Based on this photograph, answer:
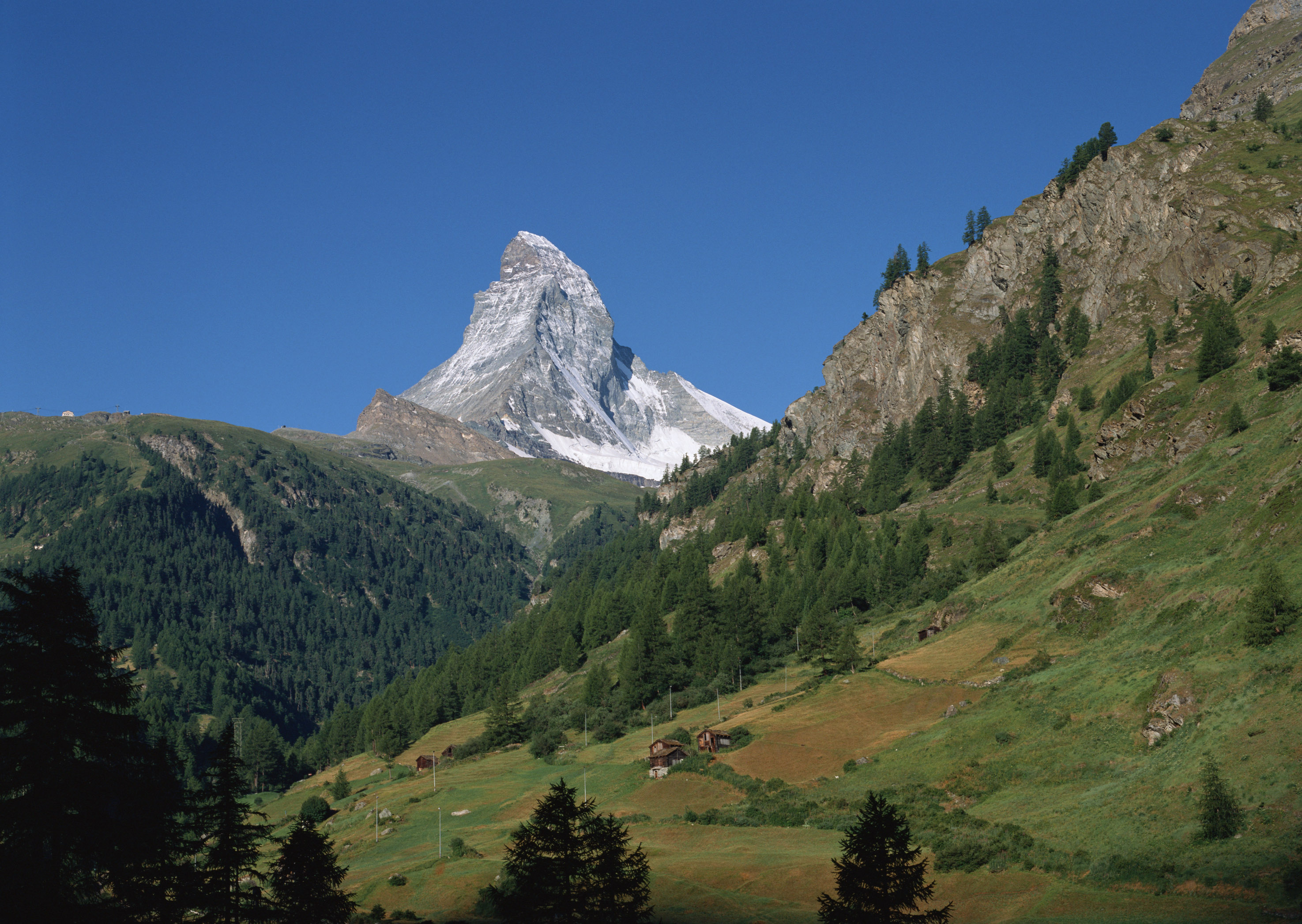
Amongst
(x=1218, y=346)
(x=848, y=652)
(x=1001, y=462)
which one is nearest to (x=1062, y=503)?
(x=1218, y=346)

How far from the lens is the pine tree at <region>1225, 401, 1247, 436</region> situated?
117625 millimetres

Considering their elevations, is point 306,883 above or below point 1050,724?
below

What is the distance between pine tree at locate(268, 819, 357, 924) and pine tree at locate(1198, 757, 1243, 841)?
45.3 meters

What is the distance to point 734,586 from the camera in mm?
176375

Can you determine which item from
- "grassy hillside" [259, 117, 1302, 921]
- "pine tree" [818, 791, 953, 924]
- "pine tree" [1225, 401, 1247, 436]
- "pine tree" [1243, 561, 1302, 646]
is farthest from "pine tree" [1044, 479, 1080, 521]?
"pine tree" [818, 791, 953, 924]

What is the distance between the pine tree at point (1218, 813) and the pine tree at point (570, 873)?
32.8 meters

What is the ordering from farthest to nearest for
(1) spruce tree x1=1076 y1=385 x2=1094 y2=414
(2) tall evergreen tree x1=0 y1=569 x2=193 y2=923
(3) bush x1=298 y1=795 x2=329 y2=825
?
(1) spruce tree x1=1076 y1=385 x2=1094 y2=414
(3) bush x1=298 y1=795 x2=329 y2=825
(2) tall evergreen tree x1=0 y1=569 x2=193 y2=923

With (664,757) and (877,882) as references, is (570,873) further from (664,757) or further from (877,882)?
(664,757)

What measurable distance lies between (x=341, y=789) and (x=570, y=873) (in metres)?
135

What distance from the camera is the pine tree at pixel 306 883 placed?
4112 cm

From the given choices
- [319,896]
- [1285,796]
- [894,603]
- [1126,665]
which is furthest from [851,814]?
[894,603]

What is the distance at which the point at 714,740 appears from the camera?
113 metres

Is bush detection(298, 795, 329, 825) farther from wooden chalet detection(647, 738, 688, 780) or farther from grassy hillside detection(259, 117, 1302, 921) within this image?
wooden chalet detection(647, 738, 688, 780)

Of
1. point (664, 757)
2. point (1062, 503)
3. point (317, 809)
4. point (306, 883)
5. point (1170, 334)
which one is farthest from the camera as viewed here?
point (1170, 334)
